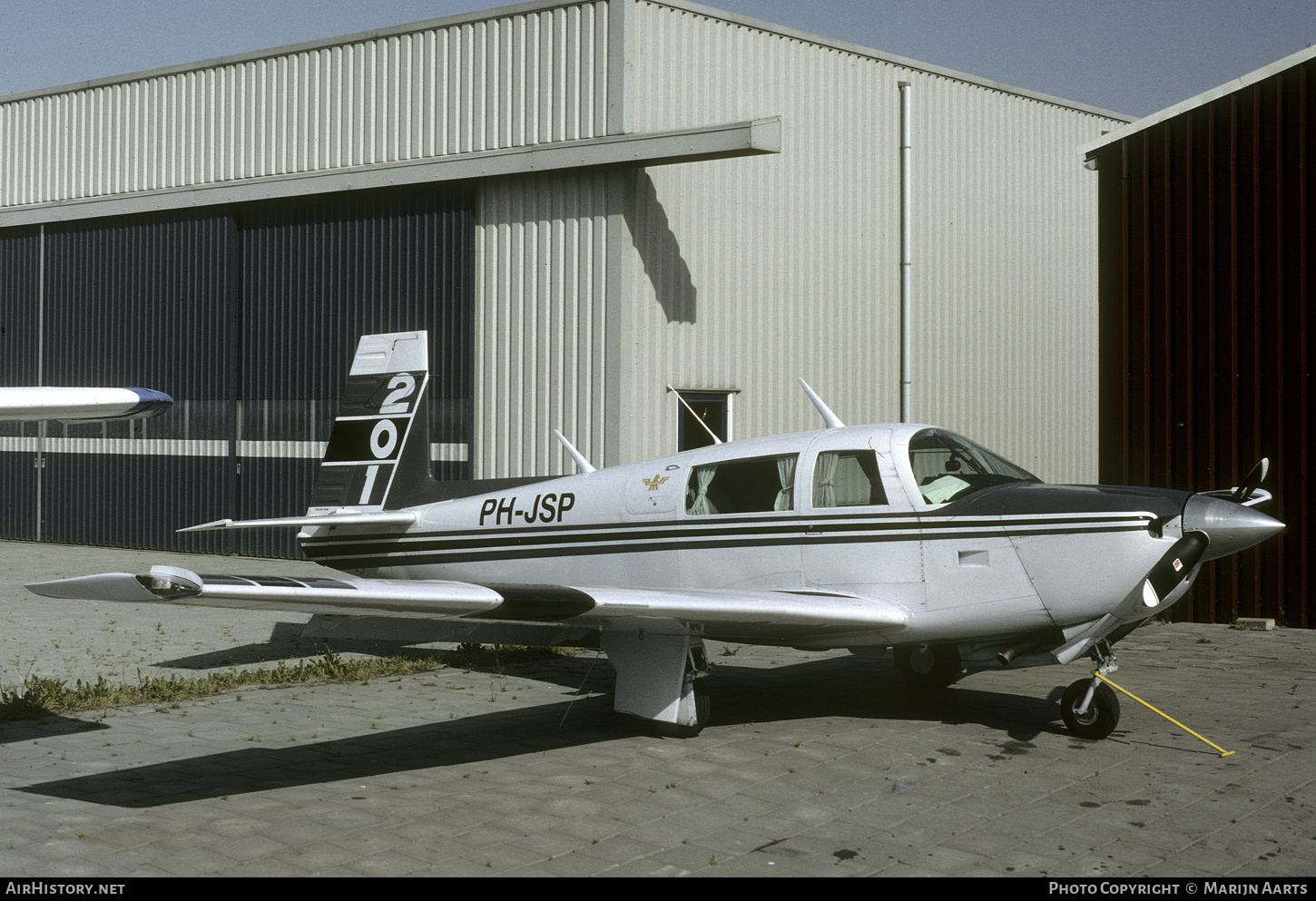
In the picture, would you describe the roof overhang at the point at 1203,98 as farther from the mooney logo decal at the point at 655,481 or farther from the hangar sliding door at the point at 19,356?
the hangar sliding door at the point at 19,356

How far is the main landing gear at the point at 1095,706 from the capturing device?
715cm

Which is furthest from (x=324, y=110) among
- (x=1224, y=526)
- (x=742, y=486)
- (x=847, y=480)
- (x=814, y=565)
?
(x=1224, y=526)

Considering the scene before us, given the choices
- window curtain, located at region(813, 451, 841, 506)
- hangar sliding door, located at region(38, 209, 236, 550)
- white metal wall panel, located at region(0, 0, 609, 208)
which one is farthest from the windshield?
hangar sliding door, located at region(38, 209, 236, 550)

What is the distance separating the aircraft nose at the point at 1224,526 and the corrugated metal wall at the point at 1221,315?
6210 mm

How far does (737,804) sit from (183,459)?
1662 cm

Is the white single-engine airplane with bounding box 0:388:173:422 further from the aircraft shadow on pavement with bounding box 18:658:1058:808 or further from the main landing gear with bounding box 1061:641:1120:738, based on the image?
the main landing gear with bounding box 1061:641:1120:738

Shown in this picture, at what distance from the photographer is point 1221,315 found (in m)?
12.7

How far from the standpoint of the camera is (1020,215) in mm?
20844

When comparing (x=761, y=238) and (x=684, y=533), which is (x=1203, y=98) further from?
(x=684, y=533)

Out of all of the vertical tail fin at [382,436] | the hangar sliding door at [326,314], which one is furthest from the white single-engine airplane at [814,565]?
the hangar sliding door at [326,314]

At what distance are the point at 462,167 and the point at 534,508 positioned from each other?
925 cm

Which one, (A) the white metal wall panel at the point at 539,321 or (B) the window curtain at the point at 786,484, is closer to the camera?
(B) the window curtain at the point at 786,484

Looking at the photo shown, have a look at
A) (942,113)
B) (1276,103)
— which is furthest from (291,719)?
(942,113)

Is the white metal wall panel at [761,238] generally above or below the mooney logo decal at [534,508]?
above
